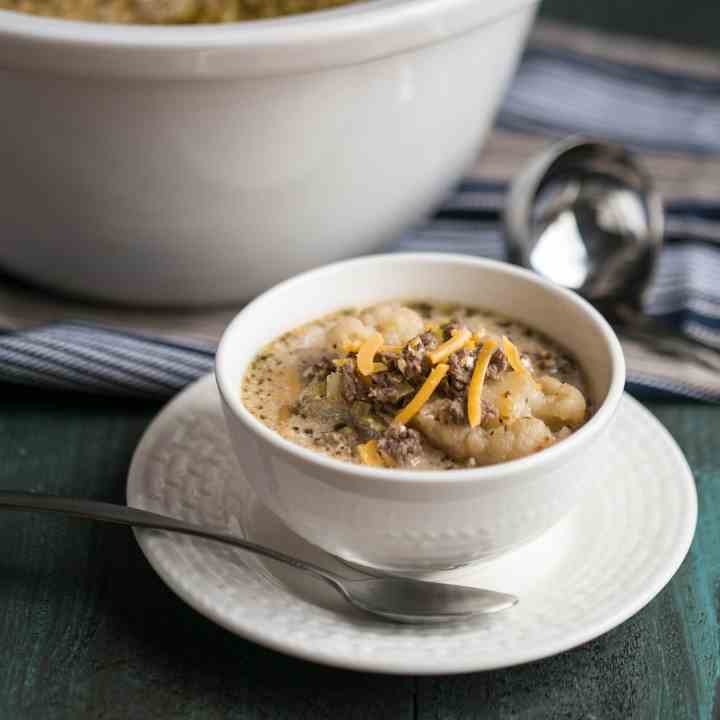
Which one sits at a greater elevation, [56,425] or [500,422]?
[500,422]

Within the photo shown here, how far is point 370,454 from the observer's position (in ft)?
4.76

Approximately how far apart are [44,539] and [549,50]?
1981 mm

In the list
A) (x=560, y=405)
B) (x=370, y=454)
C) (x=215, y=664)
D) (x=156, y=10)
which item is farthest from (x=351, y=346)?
(x=156, y=10)

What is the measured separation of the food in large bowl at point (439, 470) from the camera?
1.38 m

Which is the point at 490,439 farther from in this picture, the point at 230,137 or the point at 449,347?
the point at 230,137

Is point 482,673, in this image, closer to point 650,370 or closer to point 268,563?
point 268,563

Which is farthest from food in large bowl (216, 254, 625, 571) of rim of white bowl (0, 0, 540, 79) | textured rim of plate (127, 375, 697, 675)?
rim of white bowl (0, 0, 540, 79)

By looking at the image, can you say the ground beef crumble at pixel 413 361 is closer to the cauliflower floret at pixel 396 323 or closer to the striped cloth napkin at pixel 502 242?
the cauliflower floret at pixel 396 323

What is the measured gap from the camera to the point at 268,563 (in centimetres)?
155

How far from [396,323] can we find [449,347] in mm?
152

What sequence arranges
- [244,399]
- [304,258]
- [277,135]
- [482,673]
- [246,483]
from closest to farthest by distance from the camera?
[482,673] < [244,399] < [246,483] < [277,135] < [304,258]

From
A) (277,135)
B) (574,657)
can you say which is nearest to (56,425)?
(277,135)

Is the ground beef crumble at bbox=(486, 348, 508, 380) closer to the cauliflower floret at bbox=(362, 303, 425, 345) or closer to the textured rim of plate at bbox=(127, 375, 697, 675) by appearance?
the cauliflower floret at bbox=(362, 303, 425, 345)

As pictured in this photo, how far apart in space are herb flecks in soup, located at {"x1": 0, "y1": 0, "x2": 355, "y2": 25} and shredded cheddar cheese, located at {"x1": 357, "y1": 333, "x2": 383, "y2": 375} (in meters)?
0.88
